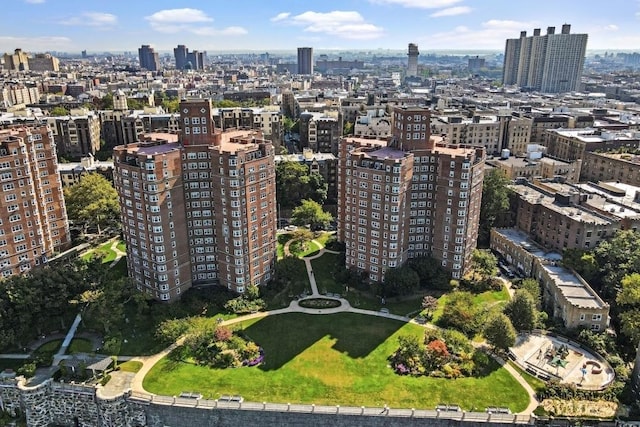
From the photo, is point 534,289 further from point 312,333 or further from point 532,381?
point 312,333

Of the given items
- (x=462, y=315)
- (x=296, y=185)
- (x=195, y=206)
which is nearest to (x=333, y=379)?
(x=462, y=315)

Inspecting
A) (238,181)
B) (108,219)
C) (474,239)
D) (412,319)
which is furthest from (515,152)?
(108,219)

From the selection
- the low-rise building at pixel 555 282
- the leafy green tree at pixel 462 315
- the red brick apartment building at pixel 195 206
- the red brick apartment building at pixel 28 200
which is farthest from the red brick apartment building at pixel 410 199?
the red brick apartment building at pixel 28 200

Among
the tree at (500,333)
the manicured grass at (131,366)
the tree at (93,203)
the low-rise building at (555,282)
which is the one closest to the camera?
the manicured grass at (131,366)

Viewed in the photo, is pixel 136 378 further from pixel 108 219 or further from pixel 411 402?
pixel 108 219

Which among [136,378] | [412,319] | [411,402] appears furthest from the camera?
[412,319]

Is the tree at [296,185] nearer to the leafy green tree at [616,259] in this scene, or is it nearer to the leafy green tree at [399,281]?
the leafy green tree at [399,281]
